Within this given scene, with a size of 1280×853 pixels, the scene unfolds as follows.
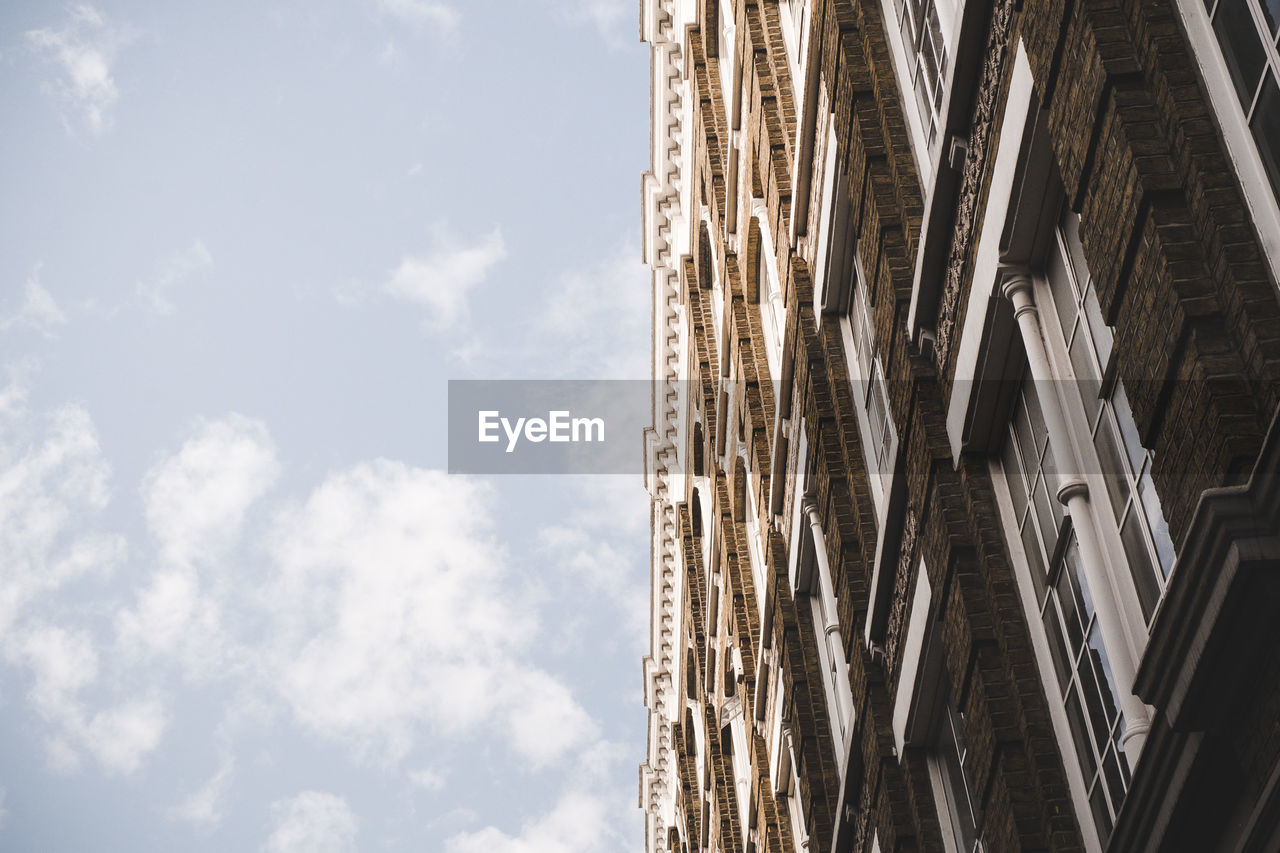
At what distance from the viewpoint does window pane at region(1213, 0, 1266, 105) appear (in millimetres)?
7199

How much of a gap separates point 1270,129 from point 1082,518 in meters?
3.36

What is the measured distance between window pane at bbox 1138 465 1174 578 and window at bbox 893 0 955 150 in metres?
4.73

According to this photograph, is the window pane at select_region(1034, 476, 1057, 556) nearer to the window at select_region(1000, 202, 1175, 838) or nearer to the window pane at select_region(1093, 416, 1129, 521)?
the window at select_region(1000, 202, 1175, 838)

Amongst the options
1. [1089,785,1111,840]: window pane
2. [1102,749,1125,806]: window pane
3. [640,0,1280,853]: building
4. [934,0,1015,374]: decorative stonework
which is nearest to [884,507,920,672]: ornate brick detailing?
[640,0,1280,853]: building

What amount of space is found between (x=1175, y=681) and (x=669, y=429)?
3405cm

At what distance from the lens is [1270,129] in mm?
7086

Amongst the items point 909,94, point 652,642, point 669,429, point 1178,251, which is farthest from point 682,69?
point 1178,251

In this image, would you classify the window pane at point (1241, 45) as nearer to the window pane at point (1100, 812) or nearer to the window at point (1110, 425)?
the window at point (1110, 425)

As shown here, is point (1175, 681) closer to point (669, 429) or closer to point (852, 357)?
point (852, 357)

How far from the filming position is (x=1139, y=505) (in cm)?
888

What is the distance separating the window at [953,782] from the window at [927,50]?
18.6 ft

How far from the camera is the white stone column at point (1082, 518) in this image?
8.88m

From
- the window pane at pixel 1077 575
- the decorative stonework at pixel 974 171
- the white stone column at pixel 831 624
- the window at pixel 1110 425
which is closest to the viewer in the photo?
the window at pixel 1110 425

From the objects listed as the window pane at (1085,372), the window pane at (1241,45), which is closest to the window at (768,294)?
the window pane at (1085,372)
